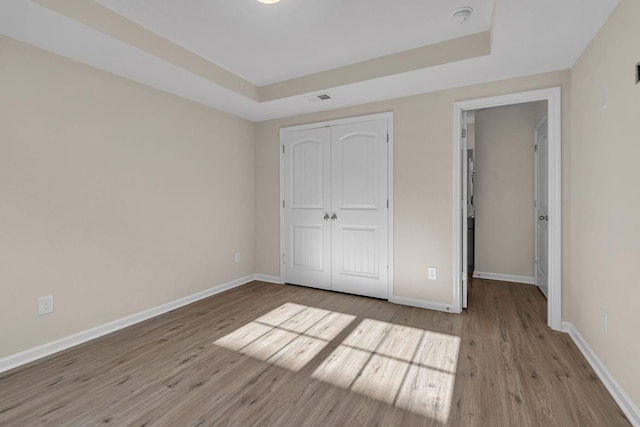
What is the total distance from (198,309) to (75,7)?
108 inches

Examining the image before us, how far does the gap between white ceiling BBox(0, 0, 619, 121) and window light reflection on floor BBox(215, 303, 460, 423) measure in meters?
2.33

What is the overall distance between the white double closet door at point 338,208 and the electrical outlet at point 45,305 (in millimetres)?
2513

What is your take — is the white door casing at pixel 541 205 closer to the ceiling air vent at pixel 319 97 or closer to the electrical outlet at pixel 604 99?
the electrical outlet at pixel 604 99

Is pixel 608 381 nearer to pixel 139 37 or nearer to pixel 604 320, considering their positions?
pixel 604 320

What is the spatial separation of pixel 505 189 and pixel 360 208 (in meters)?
2.30

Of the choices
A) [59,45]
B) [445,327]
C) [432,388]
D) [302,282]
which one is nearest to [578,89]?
[445,327]

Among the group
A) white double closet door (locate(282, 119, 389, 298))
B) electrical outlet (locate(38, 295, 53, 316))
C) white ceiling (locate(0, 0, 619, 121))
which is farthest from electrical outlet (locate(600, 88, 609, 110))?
electrical outlet (locate(38, 295, 53, 316))

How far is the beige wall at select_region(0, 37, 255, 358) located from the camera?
2.23m

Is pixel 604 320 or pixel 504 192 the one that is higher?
pixel 504 192

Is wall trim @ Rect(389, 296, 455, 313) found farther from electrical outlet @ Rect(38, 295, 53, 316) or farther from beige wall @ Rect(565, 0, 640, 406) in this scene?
electrical outlet @ Rect(38, 295, 53, 316)

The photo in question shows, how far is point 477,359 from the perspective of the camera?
7.60 feet

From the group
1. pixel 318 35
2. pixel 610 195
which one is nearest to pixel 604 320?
pixel 610 195

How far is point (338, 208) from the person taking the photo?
393cm

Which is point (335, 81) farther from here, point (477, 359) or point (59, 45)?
point (477, 359)
